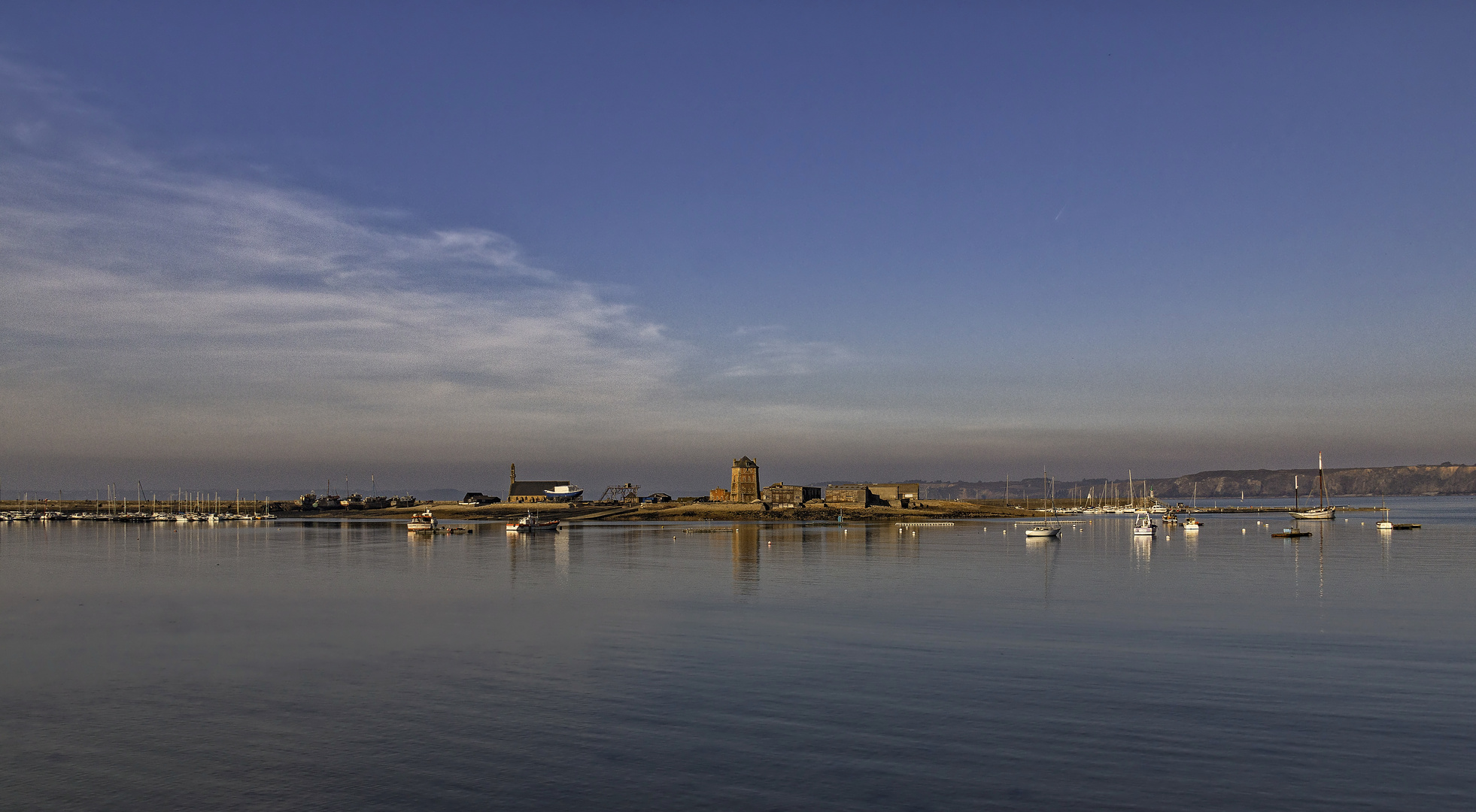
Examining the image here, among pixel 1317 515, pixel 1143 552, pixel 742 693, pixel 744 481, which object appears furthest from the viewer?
pixel 744 481

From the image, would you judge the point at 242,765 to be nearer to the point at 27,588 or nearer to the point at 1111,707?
the point at 1111,707

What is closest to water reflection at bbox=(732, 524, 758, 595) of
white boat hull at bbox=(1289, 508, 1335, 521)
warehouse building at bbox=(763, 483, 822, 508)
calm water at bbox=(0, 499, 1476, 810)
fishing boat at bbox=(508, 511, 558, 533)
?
calm water at bbox=(0, 499, 1476, 810)

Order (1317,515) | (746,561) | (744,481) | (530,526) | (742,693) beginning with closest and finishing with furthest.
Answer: (742,693), (746,561), (530,526), (1317,515), (744,481)

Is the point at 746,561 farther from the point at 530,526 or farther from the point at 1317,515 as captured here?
the point at 1317,515

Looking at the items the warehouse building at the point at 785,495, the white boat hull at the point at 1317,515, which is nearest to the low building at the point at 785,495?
the warehouse building at the point at 785,495

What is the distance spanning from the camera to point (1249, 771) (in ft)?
54.0

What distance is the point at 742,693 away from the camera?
2248 cm

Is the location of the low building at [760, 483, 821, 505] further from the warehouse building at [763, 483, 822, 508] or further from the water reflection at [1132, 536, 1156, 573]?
the water reflection at [1132, 536, 1156, 573]

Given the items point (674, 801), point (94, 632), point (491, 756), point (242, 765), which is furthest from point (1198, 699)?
point (94, 632)

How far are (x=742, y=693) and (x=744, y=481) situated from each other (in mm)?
139401

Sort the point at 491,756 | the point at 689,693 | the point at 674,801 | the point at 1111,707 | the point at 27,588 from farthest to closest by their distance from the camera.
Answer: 1. the point at 27,588
2. the point at 689,693
3. the point at 1111,707
4. the point at 491,756
5. the point at 674,801

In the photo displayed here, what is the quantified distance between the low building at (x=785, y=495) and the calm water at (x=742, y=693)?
104 m

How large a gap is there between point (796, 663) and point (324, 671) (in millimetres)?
12771


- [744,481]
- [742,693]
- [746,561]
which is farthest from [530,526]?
[742,693]
